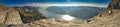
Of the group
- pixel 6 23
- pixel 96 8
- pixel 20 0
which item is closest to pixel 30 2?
pixel 20 0

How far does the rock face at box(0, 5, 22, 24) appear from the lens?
443 cm

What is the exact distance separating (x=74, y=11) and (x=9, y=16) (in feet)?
4.37

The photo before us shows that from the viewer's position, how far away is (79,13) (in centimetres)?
454

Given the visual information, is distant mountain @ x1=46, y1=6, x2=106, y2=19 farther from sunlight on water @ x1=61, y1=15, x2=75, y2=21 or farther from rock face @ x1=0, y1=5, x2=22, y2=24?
rock face @ x1=0, y1=5, x2=22, y2=24

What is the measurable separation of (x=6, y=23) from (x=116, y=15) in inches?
85.9

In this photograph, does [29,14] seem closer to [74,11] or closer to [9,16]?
[9,16]

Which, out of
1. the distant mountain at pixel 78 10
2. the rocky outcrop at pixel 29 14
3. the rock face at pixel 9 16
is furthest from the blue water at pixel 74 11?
A: the rock face at pixel 9 16

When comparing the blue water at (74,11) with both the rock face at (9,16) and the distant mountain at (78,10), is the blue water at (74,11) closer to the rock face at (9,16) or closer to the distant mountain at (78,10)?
the distant mountain at (78,10)

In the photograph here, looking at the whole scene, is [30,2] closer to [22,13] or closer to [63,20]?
[22,13]

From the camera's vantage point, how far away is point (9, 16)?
4.59 m

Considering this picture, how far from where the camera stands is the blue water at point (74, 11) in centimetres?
448

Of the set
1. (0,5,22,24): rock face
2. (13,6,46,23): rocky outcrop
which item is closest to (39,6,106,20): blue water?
(13,6,46,23): rocky outcrop

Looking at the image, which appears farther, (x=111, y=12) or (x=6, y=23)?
(x=111, y=12)

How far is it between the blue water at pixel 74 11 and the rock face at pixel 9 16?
587 mm
